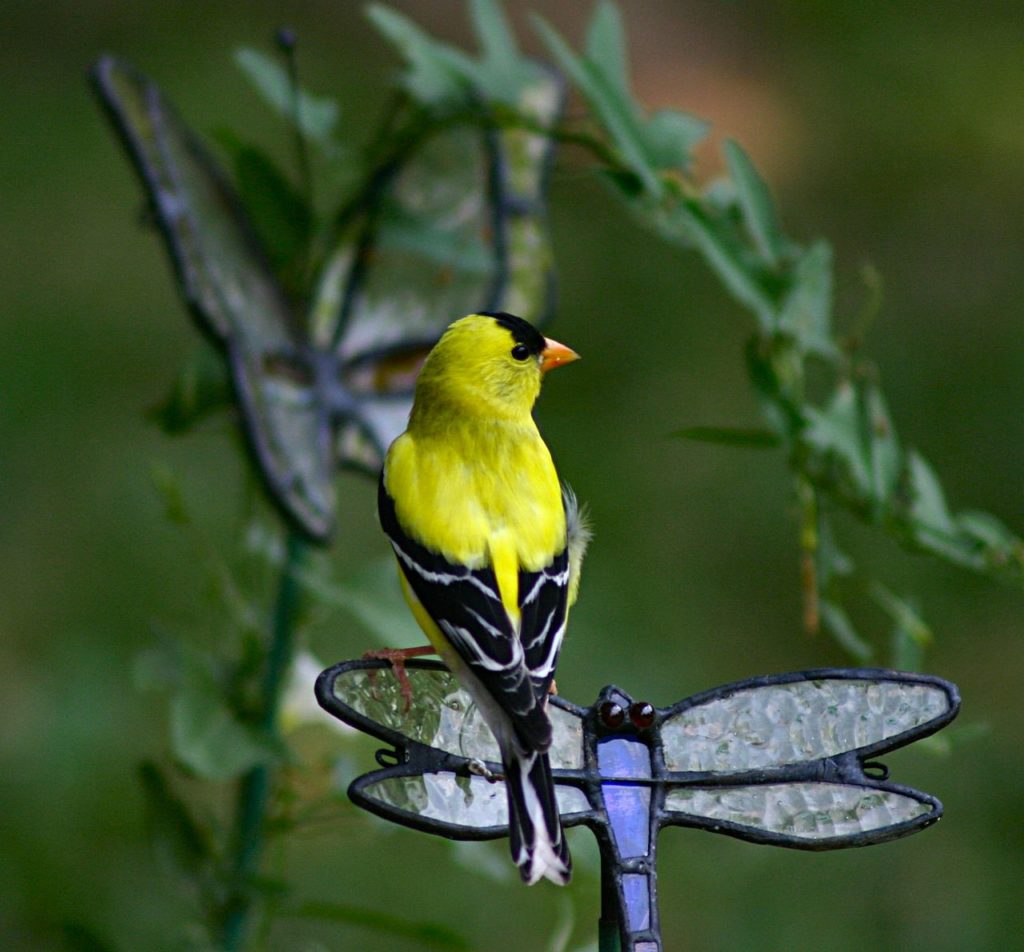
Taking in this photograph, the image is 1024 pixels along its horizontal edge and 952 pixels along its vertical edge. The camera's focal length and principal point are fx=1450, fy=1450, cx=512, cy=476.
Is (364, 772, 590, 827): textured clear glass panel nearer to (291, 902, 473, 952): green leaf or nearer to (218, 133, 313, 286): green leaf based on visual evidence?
(291, 902, 473, 952): green leaf

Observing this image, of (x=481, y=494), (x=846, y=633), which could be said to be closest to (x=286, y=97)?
(x=481, y=494)

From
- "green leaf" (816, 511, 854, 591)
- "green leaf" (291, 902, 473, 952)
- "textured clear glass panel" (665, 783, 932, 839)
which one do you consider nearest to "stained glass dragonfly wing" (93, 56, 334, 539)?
"green leaf" (291, 902, 473, 952)

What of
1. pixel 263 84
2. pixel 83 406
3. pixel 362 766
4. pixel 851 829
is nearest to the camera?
pixel 851 829

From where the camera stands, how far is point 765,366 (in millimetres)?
1262

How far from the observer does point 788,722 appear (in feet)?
3.05

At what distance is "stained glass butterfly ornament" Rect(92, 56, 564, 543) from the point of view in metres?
1.35

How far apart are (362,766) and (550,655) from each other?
92 cm

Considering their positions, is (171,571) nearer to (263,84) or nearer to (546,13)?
(263,84)

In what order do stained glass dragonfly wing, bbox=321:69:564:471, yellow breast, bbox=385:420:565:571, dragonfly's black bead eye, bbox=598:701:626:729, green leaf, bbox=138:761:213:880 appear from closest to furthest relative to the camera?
dragonfly's black bead eye, bbox=598:701:626:729 → yellow breast, bbox=385:420:565:571 → green leaf, bbox=138:761:213:880 → stained glass dragonfly wing, bbox=321:69:564:471

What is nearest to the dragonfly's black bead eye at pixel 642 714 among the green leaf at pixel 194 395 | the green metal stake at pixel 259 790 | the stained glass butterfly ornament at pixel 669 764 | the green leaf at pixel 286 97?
the stained glass butterfly ornament at pixel 669 764

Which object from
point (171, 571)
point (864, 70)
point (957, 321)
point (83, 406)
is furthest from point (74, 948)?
point (864, 70)

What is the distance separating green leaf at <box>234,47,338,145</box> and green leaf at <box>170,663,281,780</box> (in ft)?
1.84

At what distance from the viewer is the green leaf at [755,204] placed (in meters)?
1.28

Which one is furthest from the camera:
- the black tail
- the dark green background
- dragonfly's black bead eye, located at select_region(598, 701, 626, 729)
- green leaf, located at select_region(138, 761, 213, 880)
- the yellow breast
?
the dark green background
